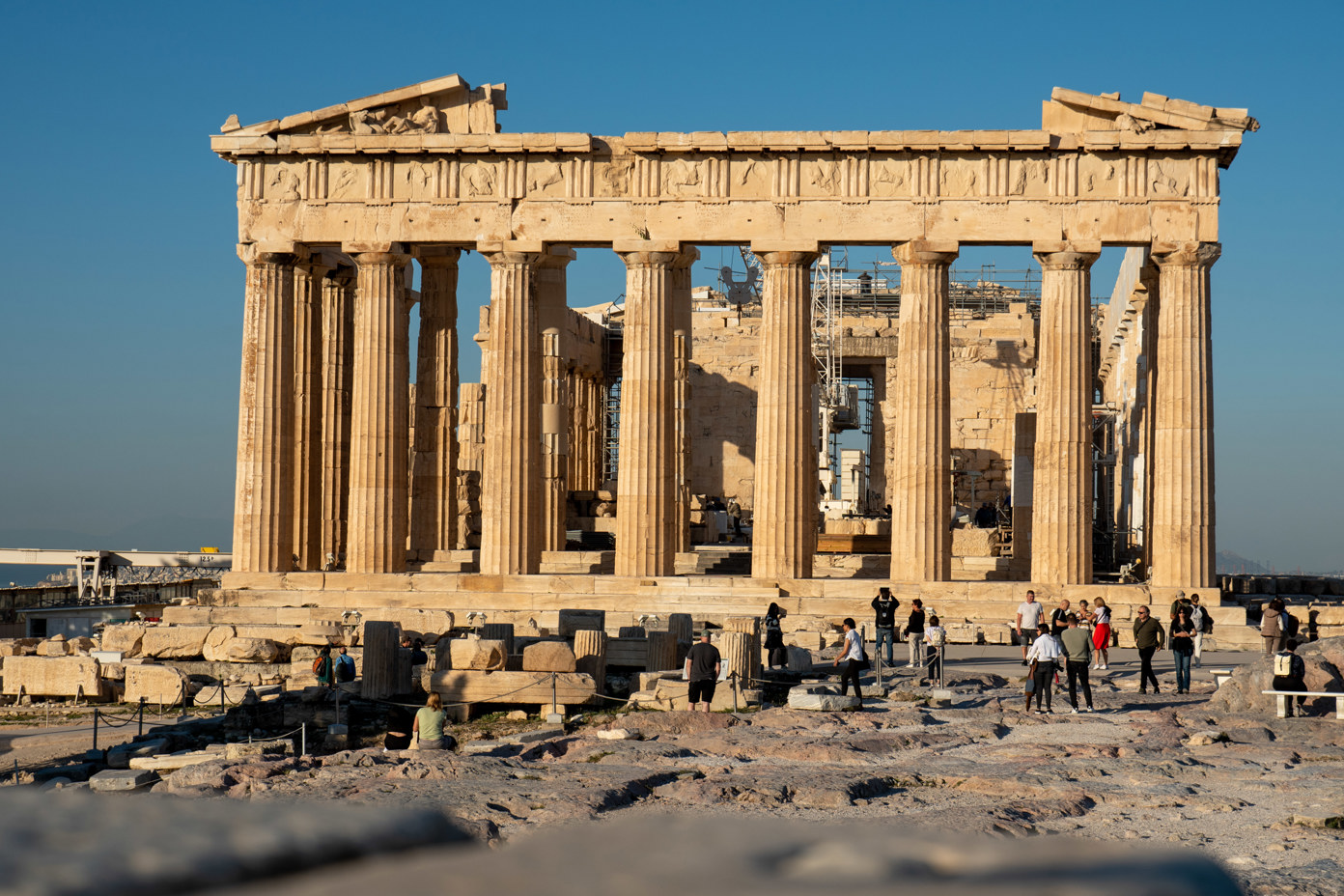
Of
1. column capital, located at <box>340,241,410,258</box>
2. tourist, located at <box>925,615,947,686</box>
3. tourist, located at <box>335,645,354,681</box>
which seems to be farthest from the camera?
column capital, located at <box>340,241,410,258</box>

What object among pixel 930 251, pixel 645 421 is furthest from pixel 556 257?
pixel 930 251

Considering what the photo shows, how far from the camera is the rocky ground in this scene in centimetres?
1120

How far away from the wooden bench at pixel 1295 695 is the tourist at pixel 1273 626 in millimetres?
5130

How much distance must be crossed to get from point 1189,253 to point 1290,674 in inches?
618

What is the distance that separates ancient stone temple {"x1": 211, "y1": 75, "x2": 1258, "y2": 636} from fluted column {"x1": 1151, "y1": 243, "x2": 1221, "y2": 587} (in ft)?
0.19

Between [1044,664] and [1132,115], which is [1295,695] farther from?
[1132,115]

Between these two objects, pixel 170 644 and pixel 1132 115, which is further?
A: pixel 1132 115

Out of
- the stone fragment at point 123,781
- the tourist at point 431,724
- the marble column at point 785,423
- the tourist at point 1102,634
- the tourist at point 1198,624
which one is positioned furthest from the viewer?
the marble column at point 785,423

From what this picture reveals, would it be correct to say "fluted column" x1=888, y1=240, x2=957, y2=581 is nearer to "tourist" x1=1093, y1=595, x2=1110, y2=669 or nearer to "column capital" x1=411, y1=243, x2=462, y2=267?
"tourist" x1=1093, y1=595, x2=1110, y2=669

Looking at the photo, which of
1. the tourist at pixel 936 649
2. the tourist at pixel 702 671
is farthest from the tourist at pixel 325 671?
the tourist at pixel 936 649

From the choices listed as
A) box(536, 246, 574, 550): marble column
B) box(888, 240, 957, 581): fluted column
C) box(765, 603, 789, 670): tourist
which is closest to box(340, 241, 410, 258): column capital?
box(536, 246, 574, 550): marble column

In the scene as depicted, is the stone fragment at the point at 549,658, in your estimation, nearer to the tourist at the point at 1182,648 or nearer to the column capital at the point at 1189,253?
the tourist at the point at 1182,648

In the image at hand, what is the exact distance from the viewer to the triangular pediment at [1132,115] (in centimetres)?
3064

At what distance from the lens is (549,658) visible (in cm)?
2112
